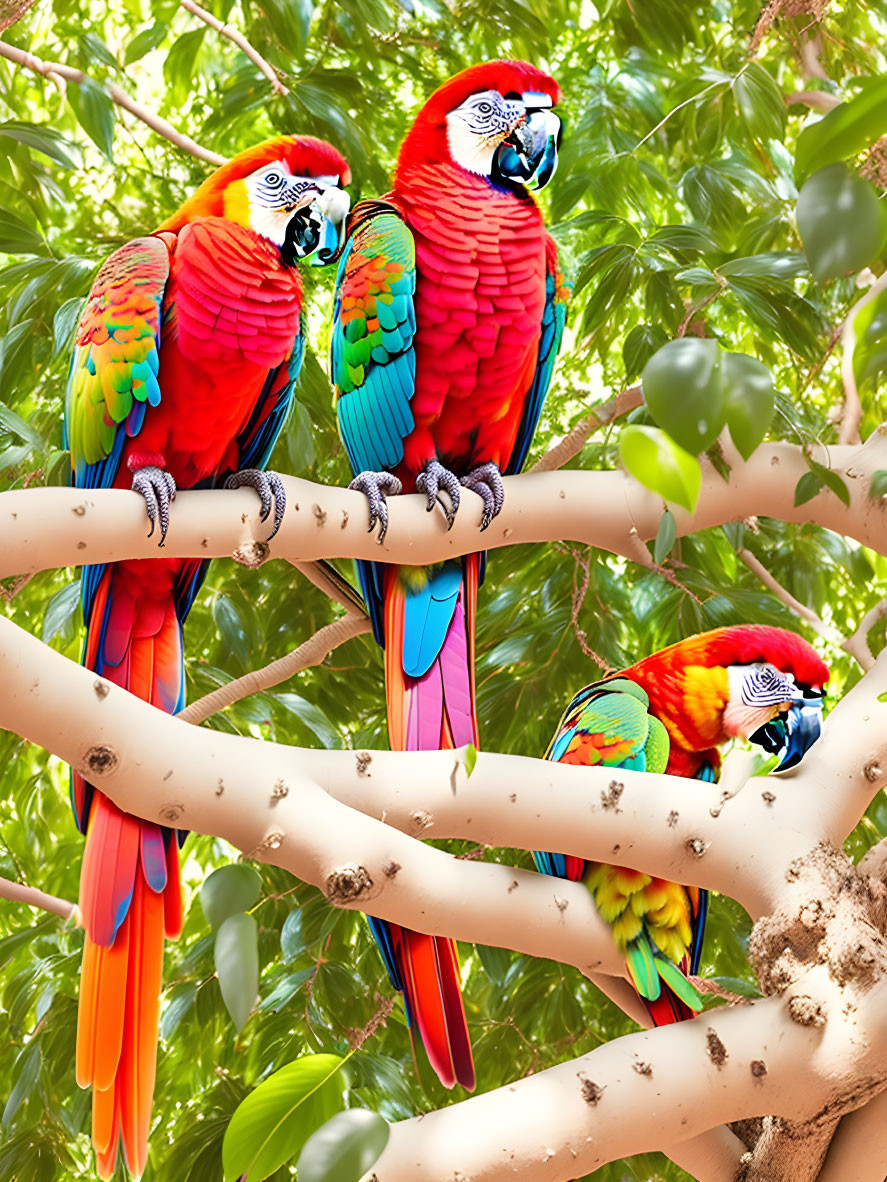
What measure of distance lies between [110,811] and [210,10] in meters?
1.48

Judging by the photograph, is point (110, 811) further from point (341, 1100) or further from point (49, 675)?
point (341, 1100)

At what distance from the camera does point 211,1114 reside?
1.50 meters

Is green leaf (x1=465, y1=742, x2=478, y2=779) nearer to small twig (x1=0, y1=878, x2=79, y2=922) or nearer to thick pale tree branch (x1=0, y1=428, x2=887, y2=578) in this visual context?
thick pale tree branch (x1=0, y1=428, x2=887, y2=578)

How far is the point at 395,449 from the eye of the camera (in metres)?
1.29

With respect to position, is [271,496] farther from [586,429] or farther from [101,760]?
[586,429]

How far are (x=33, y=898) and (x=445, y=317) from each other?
0.90 m

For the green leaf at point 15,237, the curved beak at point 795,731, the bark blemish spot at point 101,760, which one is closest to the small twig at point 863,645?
the curved beak at point 795,731

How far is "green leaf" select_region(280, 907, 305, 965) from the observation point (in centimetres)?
152

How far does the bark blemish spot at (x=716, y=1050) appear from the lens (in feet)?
2.80

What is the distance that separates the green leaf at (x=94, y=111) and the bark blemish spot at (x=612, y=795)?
938mm

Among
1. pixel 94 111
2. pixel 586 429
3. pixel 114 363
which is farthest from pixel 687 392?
pixel 94 111

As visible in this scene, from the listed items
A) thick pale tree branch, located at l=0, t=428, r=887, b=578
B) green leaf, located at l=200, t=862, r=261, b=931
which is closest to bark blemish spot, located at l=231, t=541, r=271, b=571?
thick pale tree branch, located at l=0, t=428, r=887, b=578

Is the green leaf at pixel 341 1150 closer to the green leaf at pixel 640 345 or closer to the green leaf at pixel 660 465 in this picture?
the green leaf at pixel 660 465

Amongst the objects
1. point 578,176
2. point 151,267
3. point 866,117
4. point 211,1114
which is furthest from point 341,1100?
point 578,176
